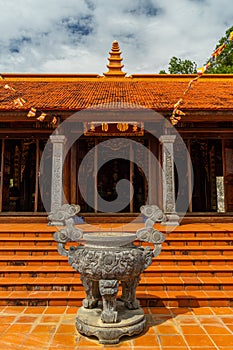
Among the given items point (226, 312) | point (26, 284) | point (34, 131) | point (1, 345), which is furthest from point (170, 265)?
point (34, 131)

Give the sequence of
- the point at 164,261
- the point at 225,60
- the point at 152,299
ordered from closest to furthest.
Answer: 1. the point at 152,299
2. the point at 164,261
3. the point at 225,60

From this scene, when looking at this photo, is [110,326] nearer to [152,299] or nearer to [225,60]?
[152,299]

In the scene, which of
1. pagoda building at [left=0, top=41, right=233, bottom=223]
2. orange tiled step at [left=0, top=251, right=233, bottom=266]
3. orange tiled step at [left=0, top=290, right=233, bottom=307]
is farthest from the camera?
pagoda building at [left=0, top=41, right=233, bottom=223]

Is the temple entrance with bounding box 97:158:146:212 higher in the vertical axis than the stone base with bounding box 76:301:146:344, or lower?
higher

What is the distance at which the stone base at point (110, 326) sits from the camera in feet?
8.53

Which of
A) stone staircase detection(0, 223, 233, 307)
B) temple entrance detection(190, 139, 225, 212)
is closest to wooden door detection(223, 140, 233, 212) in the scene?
temple entrance detection(190, 139, 225, 212)

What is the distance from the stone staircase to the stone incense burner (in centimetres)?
54

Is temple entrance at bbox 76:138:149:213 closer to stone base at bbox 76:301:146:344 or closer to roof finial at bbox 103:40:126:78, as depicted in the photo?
roof finial at bbox 103:40:126:78

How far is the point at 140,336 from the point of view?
270 centimetres

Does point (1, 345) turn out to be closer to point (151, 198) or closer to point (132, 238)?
point (132, 238)

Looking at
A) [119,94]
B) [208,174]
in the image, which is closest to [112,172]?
[119,94]

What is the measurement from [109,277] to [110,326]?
0.45 m

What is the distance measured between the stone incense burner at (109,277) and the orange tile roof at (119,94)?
362 centimetres

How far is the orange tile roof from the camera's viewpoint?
601 cm
